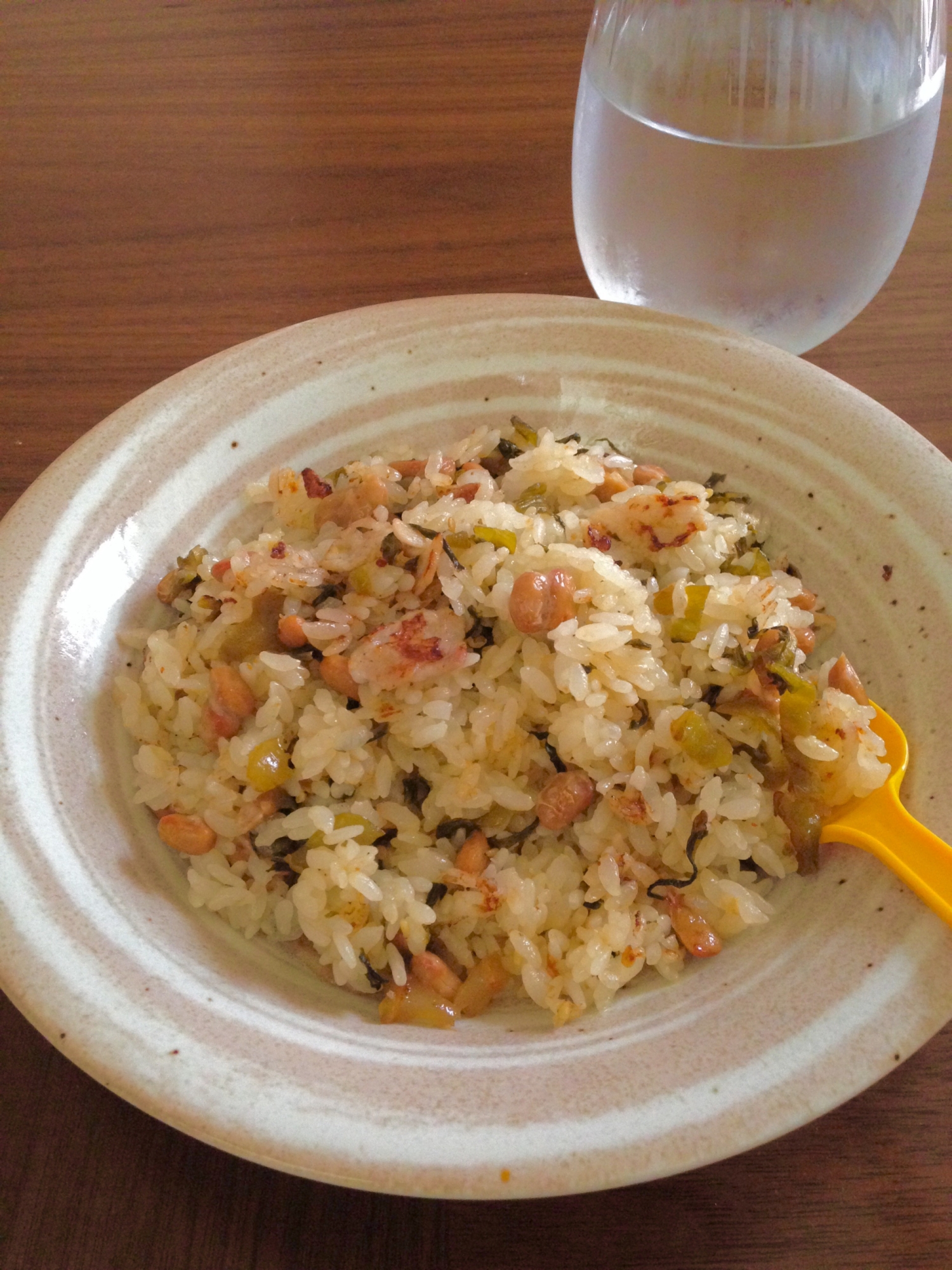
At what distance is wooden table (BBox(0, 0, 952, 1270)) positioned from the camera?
120 cm

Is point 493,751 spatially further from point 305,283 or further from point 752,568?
point 305,283

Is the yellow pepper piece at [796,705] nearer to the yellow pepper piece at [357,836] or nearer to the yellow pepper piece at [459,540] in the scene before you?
the yellow pepper piece at [459,540]

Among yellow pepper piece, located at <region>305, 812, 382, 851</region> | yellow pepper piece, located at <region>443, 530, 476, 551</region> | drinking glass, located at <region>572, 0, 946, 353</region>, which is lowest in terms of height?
yellow pepper piece, located at <region>305, 812, 382, 851</region>

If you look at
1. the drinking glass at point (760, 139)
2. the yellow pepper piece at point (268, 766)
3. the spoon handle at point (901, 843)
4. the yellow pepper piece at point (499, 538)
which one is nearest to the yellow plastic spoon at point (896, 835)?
the spoon handle at point (901, 843)

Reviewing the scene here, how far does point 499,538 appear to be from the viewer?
1594mm

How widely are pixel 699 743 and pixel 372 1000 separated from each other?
0.61 meters

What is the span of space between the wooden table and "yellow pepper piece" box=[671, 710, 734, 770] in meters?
0.48

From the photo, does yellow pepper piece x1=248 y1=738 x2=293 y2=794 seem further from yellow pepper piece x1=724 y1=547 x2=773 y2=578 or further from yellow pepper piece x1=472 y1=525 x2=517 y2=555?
yellow pepper piece x1=724 y1=547 x2=773 y2=578

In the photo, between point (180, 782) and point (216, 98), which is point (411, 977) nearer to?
point (180, 782)

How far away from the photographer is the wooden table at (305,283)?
120 cm

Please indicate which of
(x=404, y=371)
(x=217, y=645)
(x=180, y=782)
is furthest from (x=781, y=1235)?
(x=404, y=371)

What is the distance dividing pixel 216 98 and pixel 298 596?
2.39m

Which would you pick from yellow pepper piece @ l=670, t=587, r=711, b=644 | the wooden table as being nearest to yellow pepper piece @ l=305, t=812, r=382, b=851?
the wooden table

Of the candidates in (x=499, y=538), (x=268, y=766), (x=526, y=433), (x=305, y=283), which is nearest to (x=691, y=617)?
(x=499, y=538)
